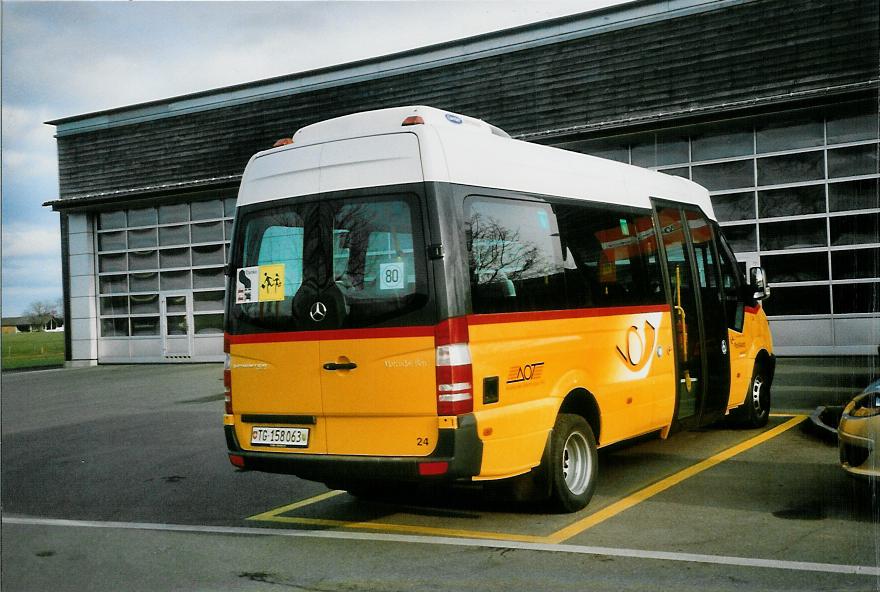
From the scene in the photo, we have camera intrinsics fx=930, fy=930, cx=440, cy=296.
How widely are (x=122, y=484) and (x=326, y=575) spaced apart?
4066mm

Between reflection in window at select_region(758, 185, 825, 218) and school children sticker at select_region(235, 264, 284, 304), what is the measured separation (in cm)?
1384

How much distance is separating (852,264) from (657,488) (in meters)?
11.5

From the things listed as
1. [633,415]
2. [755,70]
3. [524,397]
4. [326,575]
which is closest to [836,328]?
[755,70]

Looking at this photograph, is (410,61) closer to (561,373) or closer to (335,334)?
(561,373)

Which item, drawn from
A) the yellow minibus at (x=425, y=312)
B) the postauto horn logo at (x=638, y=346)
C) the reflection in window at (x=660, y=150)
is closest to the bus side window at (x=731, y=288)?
the postauto horn logo at (x=638, y=346)

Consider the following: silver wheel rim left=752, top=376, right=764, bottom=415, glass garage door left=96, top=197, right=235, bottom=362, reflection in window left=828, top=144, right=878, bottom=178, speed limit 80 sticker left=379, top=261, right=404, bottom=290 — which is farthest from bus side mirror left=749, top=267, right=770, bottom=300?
glass garage door left=96, top=197, right=235, bottom=362

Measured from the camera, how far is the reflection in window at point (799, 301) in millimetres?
17328

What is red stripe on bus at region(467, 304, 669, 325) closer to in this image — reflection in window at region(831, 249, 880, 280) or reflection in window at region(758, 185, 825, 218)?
reflection in window at region(831, 249, 880, 280)

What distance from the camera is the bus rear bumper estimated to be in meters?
5.82

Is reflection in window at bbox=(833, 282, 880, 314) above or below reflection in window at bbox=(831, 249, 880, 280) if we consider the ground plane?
below

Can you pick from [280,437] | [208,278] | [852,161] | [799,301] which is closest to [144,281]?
[208,278]

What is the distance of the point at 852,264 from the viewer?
17109 mm

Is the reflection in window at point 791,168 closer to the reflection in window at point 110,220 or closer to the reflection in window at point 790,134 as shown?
the reflection in window at point 790,134

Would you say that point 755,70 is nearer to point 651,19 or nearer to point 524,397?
point 651,19
